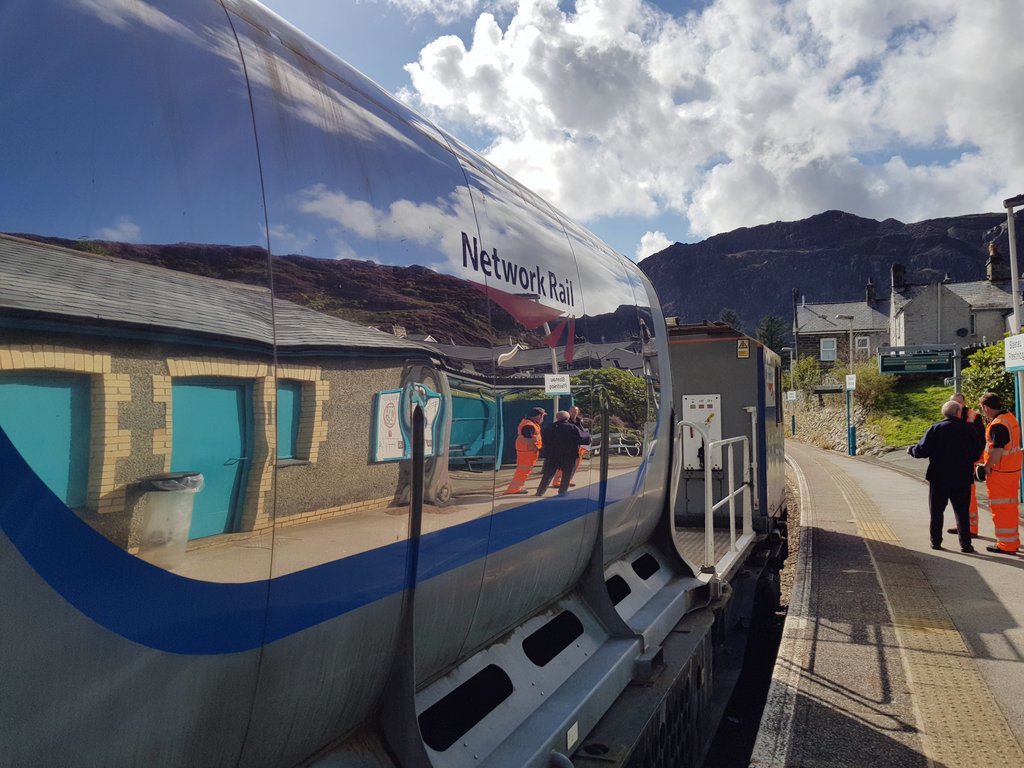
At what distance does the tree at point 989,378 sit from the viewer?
68.7 feet

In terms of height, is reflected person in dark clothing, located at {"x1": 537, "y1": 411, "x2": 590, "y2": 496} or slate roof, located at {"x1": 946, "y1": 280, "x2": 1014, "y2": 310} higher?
slate roof, located at {"x1": 946, "y1": 280, "x2": 1014, "y2": 310}

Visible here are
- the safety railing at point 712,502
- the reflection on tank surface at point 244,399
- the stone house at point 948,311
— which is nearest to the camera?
the reflection on tank surface at point 244,399

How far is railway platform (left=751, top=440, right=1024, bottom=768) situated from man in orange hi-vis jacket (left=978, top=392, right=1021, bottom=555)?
0.27 m

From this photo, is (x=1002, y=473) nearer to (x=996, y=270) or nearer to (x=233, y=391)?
(x=233, y=391)

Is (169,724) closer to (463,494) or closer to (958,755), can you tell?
(463,494)

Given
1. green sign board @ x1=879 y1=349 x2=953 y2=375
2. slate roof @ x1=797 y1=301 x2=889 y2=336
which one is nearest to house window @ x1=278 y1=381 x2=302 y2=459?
green sign board @ x1=879 y1=349 x2=953 y2=375

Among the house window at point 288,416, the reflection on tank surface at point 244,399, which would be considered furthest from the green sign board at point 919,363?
the house window at point 288,416

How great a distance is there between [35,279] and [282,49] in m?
1.13

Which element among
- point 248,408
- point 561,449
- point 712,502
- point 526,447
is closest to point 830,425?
point 712,502

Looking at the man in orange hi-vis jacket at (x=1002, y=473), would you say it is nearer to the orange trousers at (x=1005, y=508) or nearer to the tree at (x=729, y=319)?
the orange trousers at (x=1005, y=508)

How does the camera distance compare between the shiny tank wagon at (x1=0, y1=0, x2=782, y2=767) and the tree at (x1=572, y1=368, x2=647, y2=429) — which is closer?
the shiny tank wagon at (x1=0, y1=0, x2=782, y2=767)

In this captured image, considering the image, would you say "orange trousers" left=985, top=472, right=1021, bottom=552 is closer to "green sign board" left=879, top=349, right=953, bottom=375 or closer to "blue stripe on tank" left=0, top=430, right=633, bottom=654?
"blue stripe on tank" left=0, top=430, right=633, bottom=654

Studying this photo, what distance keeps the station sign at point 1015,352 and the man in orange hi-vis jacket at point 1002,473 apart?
5.98ft

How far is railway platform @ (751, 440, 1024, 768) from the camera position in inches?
186
